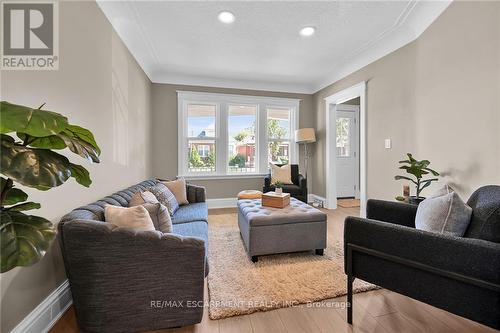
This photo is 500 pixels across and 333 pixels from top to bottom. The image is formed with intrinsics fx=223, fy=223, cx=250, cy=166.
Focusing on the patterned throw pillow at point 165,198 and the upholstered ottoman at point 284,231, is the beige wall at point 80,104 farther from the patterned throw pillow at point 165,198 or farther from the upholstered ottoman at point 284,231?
the upholstered ottoman at point 284,231

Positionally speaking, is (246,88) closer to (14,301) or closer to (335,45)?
(335,45)

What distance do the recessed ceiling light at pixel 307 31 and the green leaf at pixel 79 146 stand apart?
2802mm

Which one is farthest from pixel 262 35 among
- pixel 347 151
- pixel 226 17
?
pixel 347 151

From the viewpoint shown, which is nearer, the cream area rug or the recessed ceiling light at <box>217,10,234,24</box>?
the cream area rug

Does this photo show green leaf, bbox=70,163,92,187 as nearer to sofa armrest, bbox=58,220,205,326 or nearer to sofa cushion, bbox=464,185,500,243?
sofa armrest, bbox=58,220,205,326

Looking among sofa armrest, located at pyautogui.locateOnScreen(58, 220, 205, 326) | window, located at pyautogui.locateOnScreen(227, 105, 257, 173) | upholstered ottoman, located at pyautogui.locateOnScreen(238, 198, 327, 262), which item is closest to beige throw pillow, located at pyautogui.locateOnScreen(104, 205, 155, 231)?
sofa armrest, located at pyautogui.locateOnScreen(58, 220, 205, 326)

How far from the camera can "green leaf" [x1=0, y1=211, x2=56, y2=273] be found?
0.62m

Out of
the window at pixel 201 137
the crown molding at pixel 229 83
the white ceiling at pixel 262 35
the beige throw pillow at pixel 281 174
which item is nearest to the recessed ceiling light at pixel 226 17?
the white ceiling at pixel 262 35

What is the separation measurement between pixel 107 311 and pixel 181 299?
0.42 metres

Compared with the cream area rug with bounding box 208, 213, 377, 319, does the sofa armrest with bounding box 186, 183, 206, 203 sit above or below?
above

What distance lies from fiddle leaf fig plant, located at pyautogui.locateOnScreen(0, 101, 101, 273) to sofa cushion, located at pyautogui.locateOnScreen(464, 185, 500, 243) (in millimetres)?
1952

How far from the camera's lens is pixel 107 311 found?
1.29 m

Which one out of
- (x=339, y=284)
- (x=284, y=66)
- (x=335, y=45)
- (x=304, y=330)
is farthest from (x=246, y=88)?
(x=304, y=330)

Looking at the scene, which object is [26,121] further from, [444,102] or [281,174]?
[281,174]
